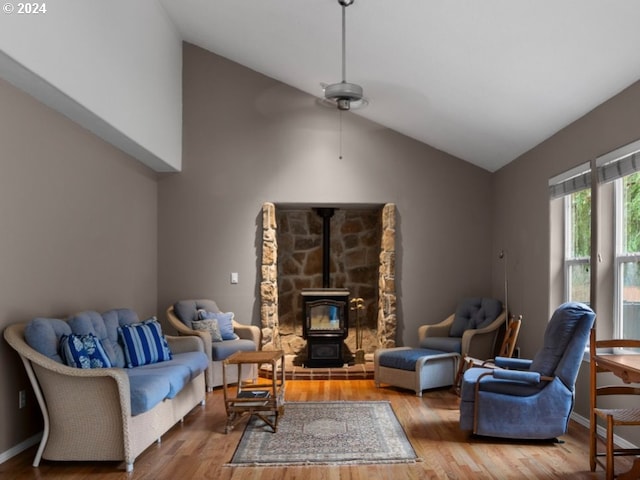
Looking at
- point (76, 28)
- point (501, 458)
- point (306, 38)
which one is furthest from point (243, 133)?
point (501, 458)

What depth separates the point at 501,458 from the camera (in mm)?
3906

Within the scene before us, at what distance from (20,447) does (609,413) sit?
3.74 m

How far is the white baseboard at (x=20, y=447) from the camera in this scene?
3861 millimetres

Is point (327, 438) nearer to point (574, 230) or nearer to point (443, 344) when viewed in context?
point (443, 344)

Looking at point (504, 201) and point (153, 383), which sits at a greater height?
point (504, 201)

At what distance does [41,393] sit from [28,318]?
2.13ft

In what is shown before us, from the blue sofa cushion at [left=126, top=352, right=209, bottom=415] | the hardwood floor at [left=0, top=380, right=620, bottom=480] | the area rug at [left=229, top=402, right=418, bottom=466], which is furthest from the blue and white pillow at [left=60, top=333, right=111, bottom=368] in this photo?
the area rug at [left=229, top=402, right=418, bottom=466]

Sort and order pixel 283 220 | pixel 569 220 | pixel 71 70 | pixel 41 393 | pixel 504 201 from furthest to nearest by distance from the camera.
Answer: pixel 283 220
pixel 504 201
pixel 569 220
pixel 71 70
pixel 41 393

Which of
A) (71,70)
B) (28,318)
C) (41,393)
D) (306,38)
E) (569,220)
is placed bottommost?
(41,393)

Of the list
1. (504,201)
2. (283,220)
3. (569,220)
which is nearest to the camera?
(569,220)

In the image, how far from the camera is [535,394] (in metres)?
4.15

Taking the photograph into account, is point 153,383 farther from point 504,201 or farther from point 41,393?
point 504,201

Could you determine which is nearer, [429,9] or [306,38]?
[429,9]

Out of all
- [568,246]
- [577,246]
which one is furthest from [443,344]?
[577,246]
